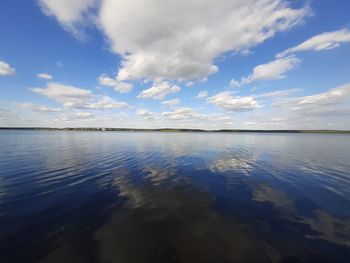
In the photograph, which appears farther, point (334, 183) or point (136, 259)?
point (334, 183)

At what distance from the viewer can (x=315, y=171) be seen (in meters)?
20.4

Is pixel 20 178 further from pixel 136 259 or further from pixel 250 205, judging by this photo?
pixel 250 205

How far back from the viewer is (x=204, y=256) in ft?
21.8

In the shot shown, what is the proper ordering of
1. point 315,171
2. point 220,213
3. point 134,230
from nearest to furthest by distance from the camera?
point 134,230, point 220,213, point 315,171

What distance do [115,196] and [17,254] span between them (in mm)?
5832

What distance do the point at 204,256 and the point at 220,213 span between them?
3.71 meters

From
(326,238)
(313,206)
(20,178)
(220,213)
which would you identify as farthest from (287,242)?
(20,178)

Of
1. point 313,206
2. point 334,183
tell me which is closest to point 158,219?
point 313,206

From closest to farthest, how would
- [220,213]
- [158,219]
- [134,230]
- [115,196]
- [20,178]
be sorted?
[134,230]
[158,219]
[220,213]
[115,196]
[20,178]

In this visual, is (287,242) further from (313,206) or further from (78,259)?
(78,259)

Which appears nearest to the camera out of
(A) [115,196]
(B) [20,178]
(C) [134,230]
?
(C) [134,230]

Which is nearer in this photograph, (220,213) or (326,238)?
(326,238)

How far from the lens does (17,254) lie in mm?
6543

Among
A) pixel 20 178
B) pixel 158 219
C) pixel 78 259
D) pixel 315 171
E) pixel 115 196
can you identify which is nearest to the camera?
pixel 78 259
